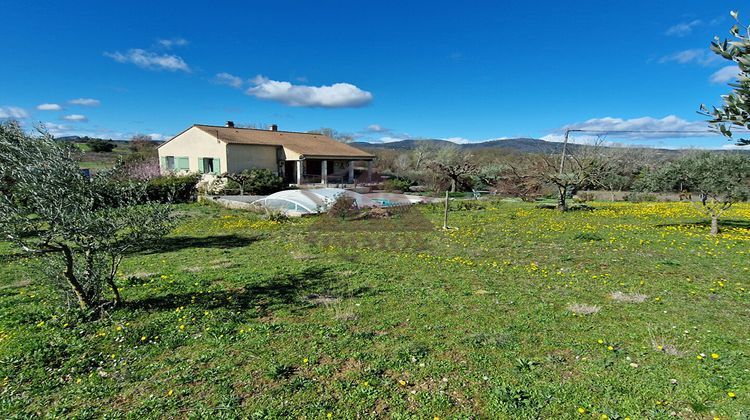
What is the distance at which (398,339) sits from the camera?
5.06 m

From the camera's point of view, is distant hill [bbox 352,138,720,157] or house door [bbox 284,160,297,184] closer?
distant hill [bbox 352,138,720,157]

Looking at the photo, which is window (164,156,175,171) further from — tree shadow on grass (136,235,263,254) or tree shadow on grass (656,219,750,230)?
tree shadow on grass (656,219,750,230)

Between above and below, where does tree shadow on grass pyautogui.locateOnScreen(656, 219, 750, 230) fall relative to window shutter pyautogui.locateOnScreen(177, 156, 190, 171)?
below

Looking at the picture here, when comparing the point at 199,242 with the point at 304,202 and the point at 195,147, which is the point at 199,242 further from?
the point at 195,147

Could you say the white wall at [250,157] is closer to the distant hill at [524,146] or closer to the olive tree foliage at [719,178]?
the distant hill at [524,146]

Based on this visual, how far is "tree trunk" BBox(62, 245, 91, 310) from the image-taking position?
209 inches

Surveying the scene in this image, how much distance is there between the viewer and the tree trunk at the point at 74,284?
5.30 metres

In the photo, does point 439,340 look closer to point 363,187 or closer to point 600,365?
point 600,365

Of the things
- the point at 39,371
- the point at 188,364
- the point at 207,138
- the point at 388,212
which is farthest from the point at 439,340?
the point at 207,138

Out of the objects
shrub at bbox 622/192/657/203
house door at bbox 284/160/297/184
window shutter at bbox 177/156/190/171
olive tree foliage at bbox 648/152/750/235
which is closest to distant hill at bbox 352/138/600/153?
shrub at bbox 622/192/657/203

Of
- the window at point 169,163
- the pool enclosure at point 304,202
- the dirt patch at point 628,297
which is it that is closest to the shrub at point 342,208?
the pool enclosure at point 304,202

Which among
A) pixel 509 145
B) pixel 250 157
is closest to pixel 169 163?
pixel 250 157

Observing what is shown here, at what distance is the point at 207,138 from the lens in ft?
100

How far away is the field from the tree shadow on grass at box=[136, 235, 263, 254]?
223 cm
